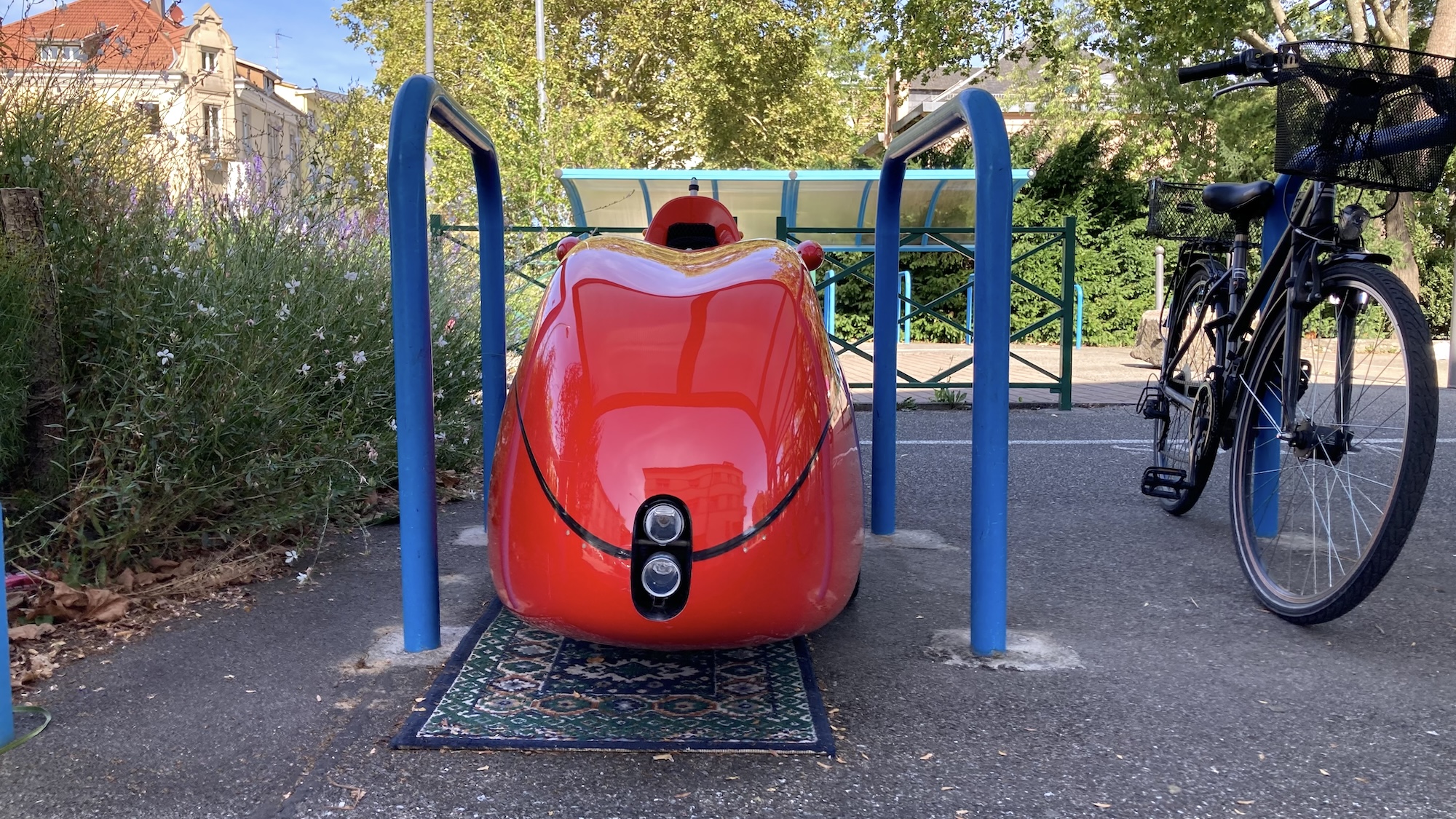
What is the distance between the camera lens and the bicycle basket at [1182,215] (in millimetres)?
4625

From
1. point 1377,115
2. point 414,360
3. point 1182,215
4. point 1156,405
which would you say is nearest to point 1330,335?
point 1377,115

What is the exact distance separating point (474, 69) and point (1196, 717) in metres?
27.1

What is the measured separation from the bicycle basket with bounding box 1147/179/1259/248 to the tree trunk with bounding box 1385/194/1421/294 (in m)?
14.0

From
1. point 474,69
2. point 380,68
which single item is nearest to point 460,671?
point 474,69

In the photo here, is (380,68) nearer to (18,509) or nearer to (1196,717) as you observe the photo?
(18,509)

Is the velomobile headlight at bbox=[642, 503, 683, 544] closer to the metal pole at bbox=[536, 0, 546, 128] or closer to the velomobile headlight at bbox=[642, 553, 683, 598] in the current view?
the velomobile headlight at bbox=[642, 553, 683, 598]

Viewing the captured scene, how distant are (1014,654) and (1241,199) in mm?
2044

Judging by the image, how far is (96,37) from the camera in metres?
3.93

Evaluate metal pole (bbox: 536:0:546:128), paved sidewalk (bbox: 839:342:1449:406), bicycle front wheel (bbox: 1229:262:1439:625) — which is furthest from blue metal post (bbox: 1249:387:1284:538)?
metal pole (bbox: 536:0:546:128)

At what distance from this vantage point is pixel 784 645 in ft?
9.85

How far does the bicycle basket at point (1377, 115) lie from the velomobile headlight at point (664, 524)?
2.16 metres

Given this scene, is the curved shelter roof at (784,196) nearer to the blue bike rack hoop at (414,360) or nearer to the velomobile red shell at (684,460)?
the blue bike rack hoop at (414,360)

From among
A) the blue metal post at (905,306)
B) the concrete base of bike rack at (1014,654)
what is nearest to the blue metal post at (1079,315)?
the blue metal post at (905,306)

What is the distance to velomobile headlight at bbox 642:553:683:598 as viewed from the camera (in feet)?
7.05
